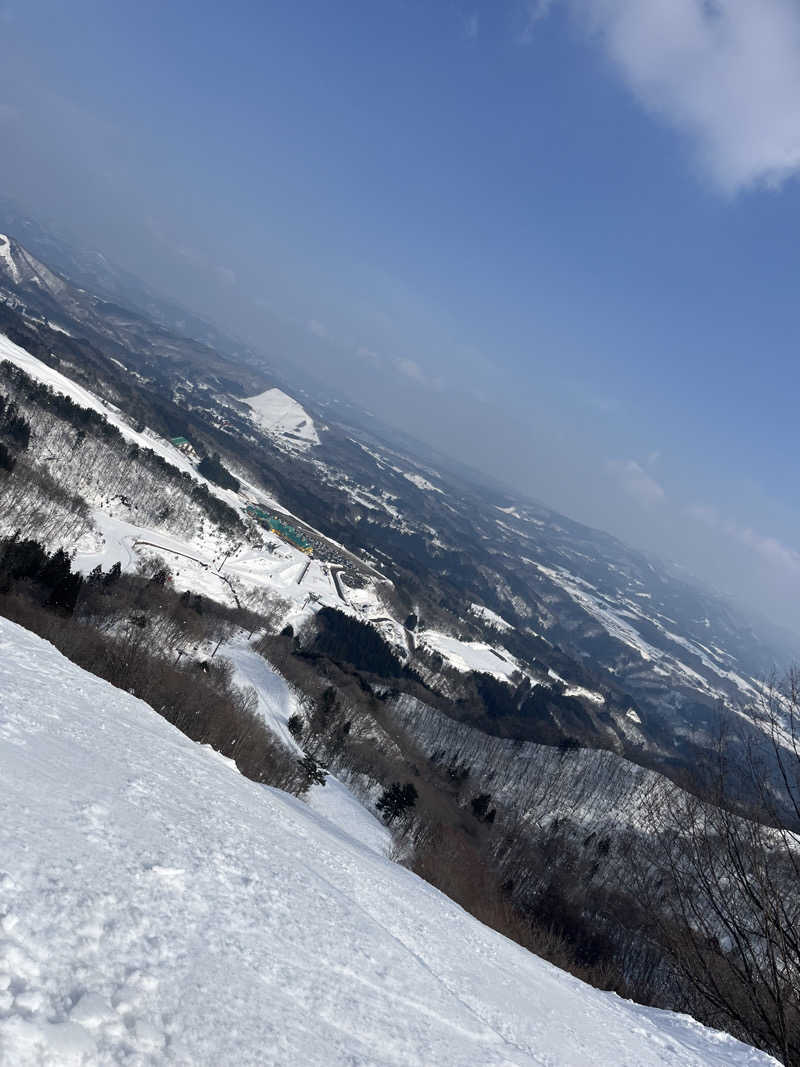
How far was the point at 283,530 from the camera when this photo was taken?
187500 mm

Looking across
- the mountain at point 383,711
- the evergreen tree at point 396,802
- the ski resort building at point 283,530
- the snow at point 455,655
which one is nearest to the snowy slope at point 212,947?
the mountain at point 383,711

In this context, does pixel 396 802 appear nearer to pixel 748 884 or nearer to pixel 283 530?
pixel 748 884

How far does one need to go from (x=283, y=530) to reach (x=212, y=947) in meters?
185

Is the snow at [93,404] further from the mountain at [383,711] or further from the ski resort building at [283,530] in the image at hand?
the ski resort building at [283,530]

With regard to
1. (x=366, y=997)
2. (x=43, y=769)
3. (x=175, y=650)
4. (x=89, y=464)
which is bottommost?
(x=175, y=650)

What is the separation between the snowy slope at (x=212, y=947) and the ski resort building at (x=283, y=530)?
553 ft

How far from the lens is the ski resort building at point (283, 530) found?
18314 centimetres

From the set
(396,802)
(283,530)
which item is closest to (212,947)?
(396,802)

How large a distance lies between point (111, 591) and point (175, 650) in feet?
49.1

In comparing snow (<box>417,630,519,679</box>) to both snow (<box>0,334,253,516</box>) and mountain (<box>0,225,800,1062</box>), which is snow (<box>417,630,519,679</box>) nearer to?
mountain (<box>0,225,800,1062</box>)

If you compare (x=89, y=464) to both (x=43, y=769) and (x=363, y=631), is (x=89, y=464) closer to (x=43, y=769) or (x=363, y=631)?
(x=363, y=631)

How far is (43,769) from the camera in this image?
10281mm

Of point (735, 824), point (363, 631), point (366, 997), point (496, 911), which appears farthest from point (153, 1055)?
point (363, 631)

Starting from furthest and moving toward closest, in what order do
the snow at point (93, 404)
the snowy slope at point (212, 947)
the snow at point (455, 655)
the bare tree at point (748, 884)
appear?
the snow at point (455, 655) < the snow at point (93, 404) < the bare tree at point (748, 884) < the snowy slope at point (212, 947)
